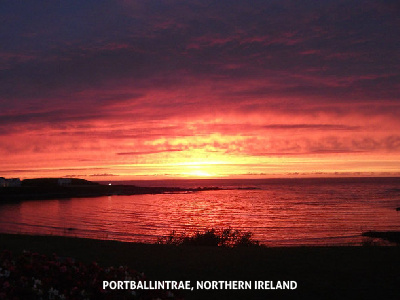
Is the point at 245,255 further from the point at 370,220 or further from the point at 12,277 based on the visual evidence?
the point at 370,220

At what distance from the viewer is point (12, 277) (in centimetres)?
699

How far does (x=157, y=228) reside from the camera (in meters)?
37.2

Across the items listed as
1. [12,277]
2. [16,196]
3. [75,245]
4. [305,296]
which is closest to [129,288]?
[12,277]

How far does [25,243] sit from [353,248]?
38.3ft

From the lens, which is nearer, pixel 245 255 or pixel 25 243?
pixel 245 255

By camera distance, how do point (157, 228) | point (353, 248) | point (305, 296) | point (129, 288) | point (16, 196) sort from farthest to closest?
point (16, 196), point (157, 228), point (353, 248), point (305, 296), point (129, 288)

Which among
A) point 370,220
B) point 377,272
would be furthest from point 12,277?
point 370,220

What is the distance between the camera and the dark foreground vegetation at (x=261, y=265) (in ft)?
31.2

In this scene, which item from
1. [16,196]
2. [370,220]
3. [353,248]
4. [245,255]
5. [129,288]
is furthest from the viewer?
[16,196]

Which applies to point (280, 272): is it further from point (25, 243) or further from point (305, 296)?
point (25, 243)

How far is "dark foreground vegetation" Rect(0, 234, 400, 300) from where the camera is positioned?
9523mm

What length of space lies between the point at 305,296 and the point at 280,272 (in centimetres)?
179

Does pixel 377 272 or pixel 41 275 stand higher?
pixel 41 275

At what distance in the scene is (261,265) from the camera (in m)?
11.8
